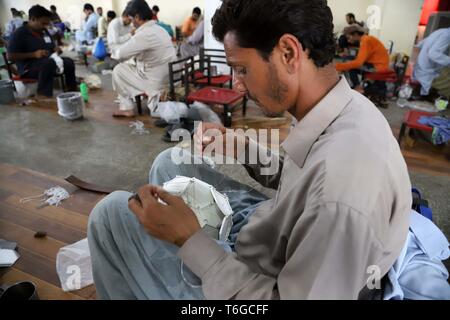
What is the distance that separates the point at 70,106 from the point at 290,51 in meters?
3.34

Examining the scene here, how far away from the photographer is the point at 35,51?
4.32m

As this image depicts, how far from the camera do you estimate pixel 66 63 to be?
470 centimetres

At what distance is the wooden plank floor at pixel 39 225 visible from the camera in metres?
1.58

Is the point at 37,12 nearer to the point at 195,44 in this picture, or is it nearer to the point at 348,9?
the point at 195,44

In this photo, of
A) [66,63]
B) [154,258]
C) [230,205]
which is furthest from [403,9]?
[154,258]

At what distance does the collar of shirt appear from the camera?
83 centimetres

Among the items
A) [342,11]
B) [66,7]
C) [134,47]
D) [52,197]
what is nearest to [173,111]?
[134,47]

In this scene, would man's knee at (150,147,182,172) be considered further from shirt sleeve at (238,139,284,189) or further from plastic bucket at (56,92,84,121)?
plastic bucket at (56,92,84,121)

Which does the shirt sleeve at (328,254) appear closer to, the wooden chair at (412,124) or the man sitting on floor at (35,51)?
the wooden chair at (412,124)

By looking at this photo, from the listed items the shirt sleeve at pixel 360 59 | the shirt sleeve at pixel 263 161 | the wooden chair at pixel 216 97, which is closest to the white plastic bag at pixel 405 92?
the shirt sleeve at pixel 360 59

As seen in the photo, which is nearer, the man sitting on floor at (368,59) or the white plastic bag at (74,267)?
the white plastic bag at (74,267)

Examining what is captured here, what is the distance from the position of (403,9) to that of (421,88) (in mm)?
2513

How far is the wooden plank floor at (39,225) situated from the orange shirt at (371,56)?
3.79m
